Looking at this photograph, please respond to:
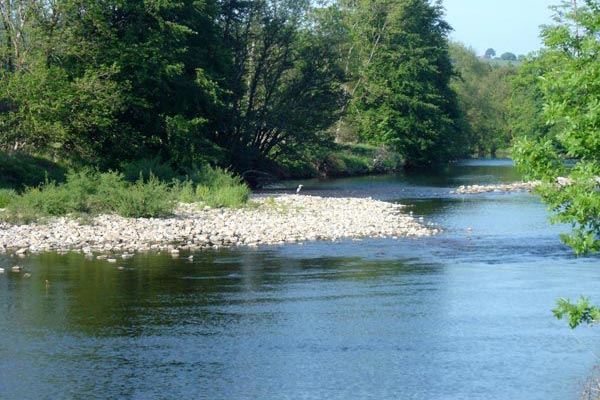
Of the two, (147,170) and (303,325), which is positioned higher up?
(147,170)

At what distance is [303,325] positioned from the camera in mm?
15688

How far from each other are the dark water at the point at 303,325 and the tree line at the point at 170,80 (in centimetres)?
1562

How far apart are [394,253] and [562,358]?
424 inches

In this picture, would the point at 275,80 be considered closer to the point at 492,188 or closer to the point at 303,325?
the point at 492,188

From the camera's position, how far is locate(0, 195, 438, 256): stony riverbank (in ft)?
81.0

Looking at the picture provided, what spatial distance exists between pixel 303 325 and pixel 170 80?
86.7 feet

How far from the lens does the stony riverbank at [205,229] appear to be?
24.7m

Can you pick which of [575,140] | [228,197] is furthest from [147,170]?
[575,140]

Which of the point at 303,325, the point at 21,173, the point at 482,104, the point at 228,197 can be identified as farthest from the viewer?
the point at 482,104

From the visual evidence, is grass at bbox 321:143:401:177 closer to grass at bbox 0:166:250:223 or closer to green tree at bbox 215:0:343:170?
green tree at bbox 215:0:343:170

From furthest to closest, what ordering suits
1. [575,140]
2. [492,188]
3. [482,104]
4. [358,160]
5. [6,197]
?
[482,104] < [358,160] < [492,188] < [6,197] < [575,140]

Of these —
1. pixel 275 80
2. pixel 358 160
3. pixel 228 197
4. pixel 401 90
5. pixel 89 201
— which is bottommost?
pixel 228 197

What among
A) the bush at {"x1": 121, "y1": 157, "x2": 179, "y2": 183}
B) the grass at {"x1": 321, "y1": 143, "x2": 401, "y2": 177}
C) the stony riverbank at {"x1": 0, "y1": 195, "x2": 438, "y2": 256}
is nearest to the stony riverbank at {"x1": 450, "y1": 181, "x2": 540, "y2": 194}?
the stony riverbank at {"x1": 0, "y1": 195, "x2": 438, "y2": 256}

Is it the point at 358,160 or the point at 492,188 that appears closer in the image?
the point at 492,188
